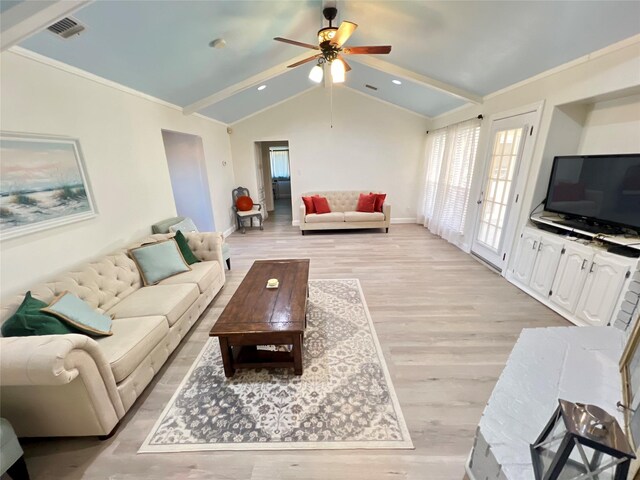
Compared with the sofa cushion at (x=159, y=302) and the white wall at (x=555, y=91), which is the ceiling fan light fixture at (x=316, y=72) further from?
the sofa cushion at (x=159, y=302)

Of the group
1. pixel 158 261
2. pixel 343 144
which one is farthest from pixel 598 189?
pixel 343 144


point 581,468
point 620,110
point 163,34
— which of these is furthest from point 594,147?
point 163,34

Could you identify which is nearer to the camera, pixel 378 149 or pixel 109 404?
pixel 109 404

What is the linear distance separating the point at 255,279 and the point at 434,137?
506cm

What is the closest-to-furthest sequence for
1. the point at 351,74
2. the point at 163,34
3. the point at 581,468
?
the point at 581,468, the point at 163,34, the point at 351,74

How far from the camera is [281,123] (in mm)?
6047

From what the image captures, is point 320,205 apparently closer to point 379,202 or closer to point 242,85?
point 379,202

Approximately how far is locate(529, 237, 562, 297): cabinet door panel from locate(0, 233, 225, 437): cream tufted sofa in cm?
364

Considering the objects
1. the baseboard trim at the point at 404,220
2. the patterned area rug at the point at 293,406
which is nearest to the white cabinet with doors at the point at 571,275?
the patterned area rug at the point at 293,406

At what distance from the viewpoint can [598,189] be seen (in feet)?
7.85

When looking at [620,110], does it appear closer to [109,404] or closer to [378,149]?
[378,149]

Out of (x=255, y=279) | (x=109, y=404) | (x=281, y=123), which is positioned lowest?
(x=109, y=404)

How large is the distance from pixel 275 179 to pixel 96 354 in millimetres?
9744

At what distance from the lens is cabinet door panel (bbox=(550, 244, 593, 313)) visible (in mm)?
2396
